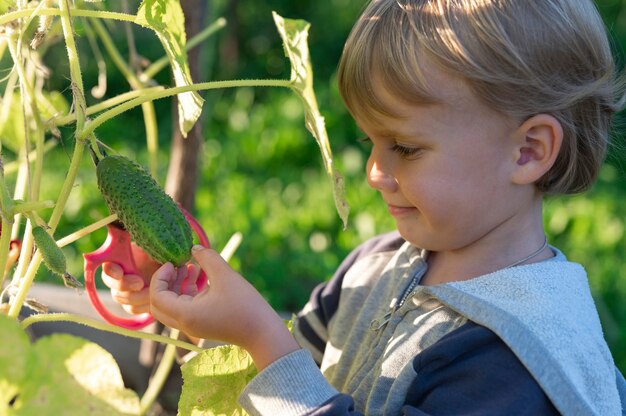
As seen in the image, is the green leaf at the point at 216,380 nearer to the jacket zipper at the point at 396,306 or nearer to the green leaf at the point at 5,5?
the jacket zipper at the point at 396,306

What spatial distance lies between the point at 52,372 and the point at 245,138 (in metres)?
2.40

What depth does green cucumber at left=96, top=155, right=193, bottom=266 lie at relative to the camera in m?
0.80

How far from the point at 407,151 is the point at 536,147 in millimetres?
155

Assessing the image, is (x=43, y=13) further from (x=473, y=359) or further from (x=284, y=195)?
(x=284, y=195)

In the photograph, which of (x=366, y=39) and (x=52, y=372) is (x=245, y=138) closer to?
(x=366, y=39)

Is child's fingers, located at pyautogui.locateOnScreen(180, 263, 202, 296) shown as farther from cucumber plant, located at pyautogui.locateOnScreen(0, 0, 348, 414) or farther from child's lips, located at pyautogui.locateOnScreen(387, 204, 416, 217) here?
child's lips, located at pyautogui.locateOnScreen(387, 204, 416, 217)

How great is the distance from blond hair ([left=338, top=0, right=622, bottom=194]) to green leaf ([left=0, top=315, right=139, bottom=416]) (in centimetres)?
45

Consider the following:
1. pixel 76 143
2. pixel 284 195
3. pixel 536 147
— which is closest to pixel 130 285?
pixel 76 143

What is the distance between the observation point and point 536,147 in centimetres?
101

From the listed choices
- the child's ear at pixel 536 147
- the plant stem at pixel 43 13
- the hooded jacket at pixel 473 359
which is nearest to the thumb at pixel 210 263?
the hooded jacket at pixel 473 359

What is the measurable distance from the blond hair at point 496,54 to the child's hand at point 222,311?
273 millimetres

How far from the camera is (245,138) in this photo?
306cm

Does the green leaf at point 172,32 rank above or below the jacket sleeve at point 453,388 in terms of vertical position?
above

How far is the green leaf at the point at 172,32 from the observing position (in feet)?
2.66
